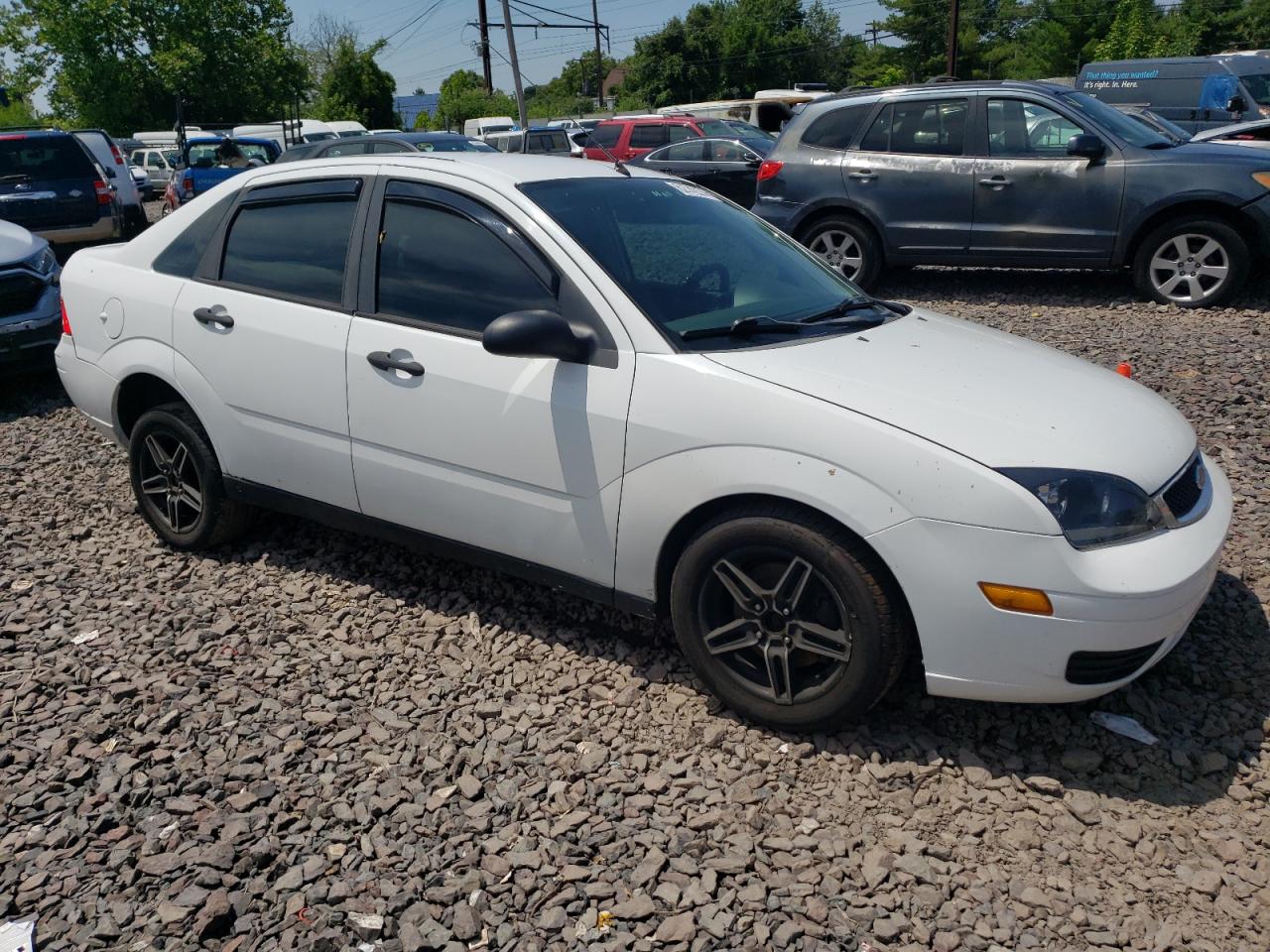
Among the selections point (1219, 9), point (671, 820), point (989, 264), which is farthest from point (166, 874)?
point (1219, 9)

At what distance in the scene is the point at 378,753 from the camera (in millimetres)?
3322

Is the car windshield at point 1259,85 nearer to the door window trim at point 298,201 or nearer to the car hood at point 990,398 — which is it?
the car hood at point 990,398

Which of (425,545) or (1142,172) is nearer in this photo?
(425,545)

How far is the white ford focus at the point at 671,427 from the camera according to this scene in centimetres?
290

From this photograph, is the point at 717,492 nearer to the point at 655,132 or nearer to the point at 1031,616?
the point at 1031,616

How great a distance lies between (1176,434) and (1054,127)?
617 cm

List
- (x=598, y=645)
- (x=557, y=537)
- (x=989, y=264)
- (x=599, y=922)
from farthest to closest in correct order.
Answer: (x=989, y=264), (x=598, y=645), (x=557, y=537), (x=599, y=922)

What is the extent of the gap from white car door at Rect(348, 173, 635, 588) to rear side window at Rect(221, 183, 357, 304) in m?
0.17

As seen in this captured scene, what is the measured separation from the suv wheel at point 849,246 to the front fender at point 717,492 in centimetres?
659

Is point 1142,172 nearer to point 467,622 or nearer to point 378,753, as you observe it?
point 467,622

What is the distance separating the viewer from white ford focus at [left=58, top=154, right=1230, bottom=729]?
2896 millimetres

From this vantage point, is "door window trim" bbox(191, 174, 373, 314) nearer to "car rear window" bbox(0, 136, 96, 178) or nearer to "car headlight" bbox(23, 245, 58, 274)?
"car headlight" bbox(23, 245, 58, 274)

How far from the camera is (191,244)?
454 centimetres

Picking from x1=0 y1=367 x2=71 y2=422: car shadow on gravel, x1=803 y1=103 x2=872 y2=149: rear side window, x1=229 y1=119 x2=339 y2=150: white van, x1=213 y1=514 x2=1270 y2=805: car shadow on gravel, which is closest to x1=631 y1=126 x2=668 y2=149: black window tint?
x1=803 y1=103 x2=872 y2=149: rear side window
